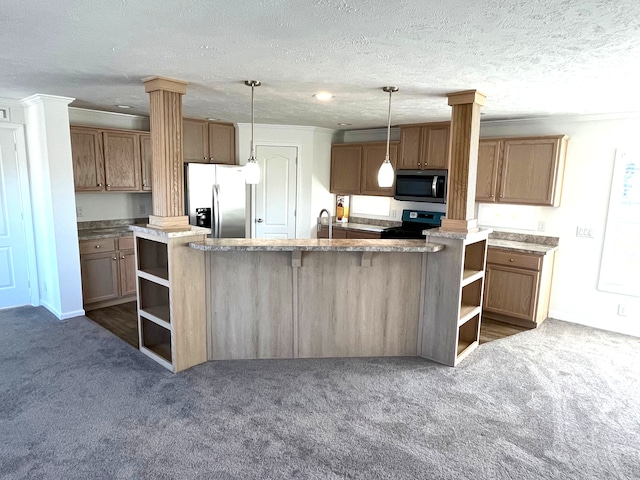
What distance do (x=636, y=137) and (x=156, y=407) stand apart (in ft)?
16.5

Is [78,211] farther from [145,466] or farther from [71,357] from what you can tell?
[145,466]

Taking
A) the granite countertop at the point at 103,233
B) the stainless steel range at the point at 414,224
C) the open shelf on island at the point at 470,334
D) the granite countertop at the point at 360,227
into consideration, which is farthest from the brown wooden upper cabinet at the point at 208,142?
the open shelf on island at the point at 470,334

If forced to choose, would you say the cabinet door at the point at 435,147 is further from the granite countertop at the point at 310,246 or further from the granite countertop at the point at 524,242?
the granite countertop at the point at 310,246

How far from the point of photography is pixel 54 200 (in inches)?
165

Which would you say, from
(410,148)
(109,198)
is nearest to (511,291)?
(410,148)

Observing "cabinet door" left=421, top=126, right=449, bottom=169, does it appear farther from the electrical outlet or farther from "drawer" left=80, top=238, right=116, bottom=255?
"drawer" left=80, top=238, right=116, bottom=255

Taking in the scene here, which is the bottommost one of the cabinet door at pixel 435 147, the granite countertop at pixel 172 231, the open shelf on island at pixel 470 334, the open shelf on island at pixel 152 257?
the open shelf on island at pixel 470 334

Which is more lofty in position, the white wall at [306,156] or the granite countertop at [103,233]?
the white wall at [306,156]

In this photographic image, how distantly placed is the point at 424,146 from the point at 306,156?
5.62 feet

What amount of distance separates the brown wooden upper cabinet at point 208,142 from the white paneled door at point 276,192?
407 millimetres

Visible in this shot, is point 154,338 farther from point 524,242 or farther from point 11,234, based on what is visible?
point 524,242

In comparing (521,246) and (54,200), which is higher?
(54,200)

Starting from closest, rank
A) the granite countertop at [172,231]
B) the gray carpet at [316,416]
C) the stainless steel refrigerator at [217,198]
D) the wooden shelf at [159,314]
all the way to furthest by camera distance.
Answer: the gray carpet at [316,416]
the granite countertop at [172,231]
the wooden shelf at [159,314]
the stainless steel refrigerator at [217,198]

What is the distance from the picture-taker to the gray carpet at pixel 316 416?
2256 mm
